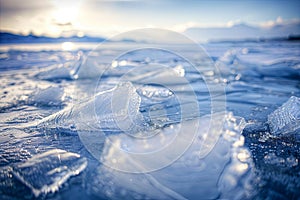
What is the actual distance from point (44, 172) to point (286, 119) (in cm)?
193

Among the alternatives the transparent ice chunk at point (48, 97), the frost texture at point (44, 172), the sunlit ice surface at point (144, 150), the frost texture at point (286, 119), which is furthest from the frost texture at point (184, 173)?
the transparent ice chunk at point (48, 97)

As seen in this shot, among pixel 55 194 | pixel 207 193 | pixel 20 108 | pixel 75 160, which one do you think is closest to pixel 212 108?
pixel 207 193

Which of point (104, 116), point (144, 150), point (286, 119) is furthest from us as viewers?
point (104, 116)

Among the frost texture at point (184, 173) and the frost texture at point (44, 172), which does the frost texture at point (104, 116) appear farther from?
the frost texture at point (44, 172)

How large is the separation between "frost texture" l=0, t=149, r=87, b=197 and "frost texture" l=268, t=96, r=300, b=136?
1.61 m

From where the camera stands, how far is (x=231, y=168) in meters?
1.48

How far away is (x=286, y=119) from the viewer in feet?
6.28

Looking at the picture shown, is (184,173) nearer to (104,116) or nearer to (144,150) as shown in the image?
(144,150)

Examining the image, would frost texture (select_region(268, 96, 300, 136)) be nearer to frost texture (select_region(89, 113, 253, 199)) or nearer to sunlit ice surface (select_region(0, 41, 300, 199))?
sunlit ice surface (select_region(0, 41, 300, 199))

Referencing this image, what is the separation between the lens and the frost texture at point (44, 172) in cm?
122

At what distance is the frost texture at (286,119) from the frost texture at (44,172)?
1614 millimetres

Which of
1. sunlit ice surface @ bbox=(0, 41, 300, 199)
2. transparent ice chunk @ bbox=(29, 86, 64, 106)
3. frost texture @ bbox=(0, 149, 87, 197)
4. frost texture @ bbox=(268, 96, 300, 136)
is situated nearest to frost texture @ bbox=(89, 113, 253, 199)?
sunlit ice surface @ bbox=(0, 41, 300, 199)

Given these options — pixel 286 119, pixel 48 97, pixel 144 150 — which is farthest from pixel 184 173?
pixel 48 97

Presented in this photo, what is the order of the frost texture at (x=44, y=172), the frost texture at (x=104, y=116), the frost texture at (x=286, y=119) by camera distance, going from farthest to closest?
1. the frost texture at (x=104, y=116)
2. the frost texture at (x=286, y=119)
3. the frost texture at (x=44, y=172)
